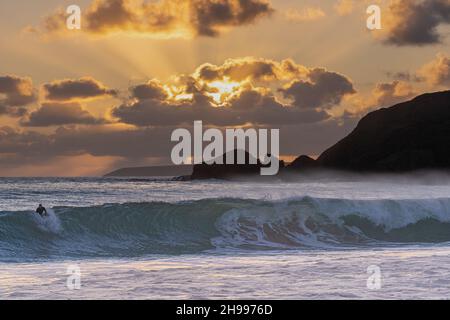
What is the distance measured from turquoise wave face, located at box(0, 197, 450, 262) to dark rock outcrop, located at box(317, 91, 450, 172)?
126929mm

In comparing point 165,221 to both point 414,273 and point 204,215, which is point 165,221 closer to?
point 204,215

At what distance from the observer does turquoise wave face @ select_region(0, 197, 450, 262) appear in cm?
2472

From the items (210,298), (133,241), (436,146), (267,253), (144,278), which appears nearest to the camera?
(210,298)

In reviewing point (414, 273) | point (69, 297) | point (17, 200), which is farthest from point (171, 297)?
point (17, 200)

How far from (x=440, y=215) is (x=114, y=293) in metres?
27.0

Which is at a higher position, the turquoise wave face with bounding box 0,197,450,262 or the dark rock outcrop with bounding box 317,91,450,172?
the dark rock outcrop with bounding box 317,91,450,172

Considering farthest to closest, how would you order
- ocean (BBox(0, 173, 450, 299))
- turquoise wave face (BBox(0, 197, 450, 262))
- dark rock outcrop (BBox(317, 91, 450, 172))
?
dark rock outcrop (BBox(317, 91, 450, 172)) → turquoise wave face (BBox(0, 197, 450, 262)) → ocean (BBox(0, 173, 450, 299))

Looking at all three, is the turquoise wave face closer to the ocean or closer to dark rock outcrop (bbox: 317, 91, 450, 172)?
the ocean

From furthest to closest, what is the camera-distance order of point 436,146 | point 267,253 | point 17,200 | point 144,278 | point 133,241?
point 436,146
point 17,200
point 133,241
point 267,253
point 144,278

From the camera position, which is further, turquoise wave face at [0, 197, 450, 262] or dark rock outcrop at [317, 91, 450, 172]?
dark rock outcrop at [317, 91, 450, 172]

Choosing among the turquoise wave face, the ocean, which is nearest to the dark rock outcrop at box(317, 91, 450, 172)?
the ocean

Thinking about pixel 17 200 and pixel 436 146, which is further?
pixel 436 146

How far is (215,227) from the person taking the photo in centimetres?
2920

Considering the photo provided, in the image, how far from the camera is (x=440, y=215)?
35812mm
